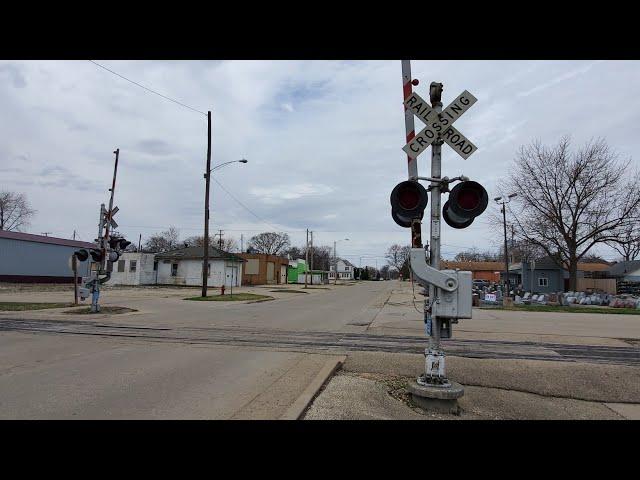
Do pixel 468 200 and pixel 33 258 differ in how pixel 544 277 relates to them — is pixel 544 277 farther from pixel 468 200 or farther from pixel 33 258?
pixel 33 258

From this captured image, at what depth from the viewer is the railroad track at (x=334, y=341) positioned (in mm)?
10125

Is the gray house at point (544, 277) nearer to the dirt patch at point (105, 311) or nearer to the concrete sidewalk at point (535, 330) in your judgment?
the concrete sidewalk at point (535, 330)

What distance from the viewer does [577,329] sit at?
51.0 ft

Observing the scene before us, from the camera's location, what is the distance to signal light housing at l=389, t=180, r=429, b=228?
547 centimetres

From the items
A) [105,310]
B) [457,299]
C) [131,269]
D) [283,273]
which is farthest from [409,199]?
[283,273]

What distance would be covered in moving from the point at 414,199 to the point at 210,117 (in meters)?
24.0

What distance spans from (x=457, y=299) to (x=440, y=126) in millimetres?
2122

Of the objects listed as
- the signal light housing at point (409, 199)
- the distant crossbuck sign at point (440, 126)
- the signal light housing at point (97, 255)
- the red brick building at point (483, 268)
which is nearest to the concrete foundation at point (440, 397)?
the signal light housing at point (409, 199)

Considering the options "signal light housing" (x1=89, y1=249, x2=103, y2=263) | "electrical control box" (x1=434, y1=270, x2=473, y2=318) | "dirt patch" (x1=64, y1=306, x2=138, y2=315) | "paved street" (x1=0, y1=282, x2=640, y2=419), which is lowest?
"paved street" (x1=0, y1=282, x2=640, y2=419)

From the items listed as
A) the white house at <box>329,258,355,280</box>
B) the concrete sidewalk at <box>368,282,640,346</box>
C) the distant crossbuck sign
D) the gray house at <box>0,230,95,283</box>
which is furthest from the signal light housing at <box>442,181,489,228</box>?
the white house at <box>329,258,355,280</box>

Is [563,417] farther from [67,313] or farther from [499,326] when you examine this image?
[67,313]

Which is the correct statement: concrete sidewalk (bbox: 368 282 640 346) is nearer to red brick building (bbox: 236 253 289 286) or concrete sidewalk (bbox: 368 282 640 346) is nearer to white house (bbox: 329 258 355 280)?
red brick building (bbox: 236 253 289 286)

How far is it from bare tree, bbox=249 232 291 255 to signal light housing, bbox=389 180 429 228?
404 ft
